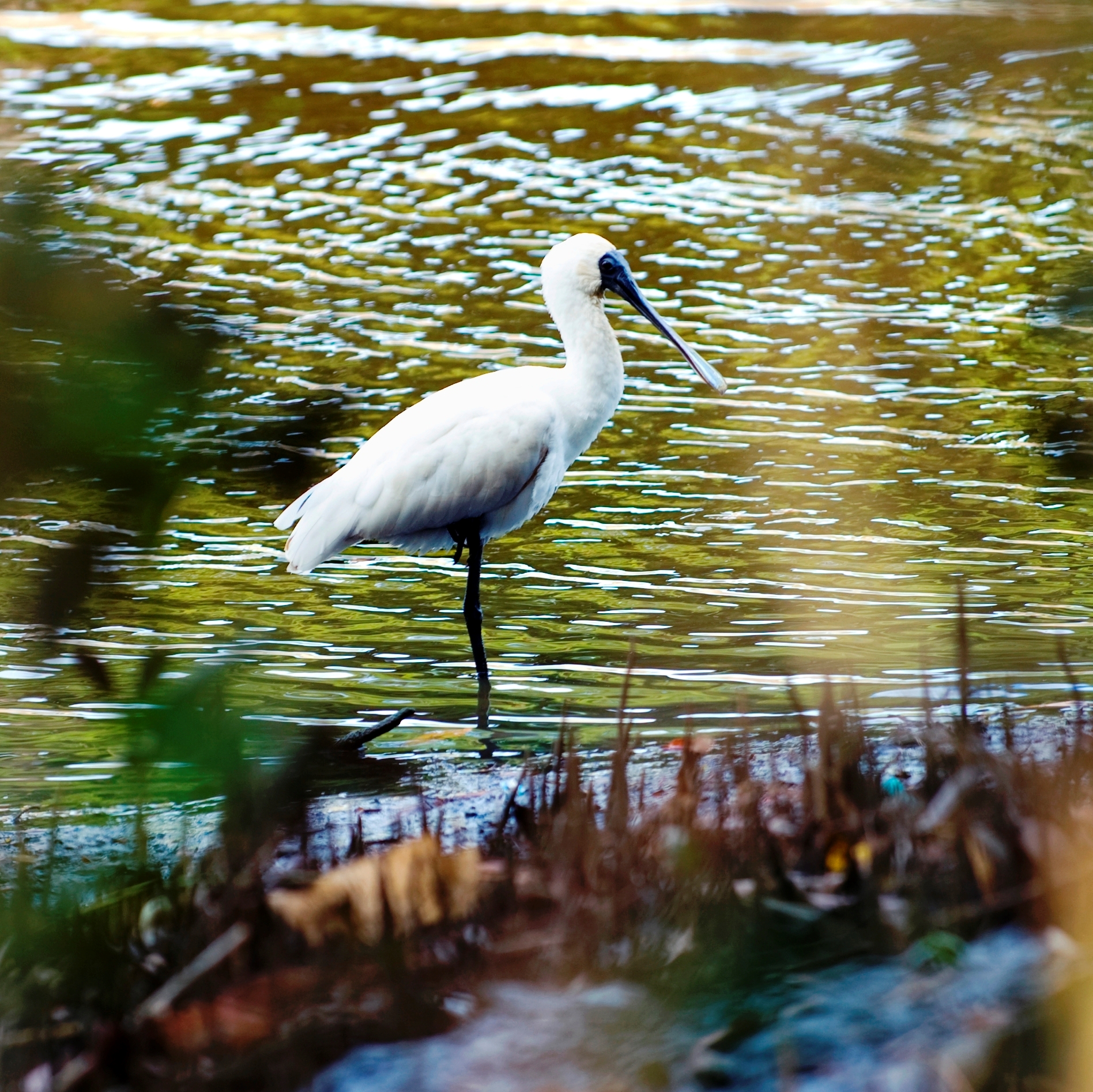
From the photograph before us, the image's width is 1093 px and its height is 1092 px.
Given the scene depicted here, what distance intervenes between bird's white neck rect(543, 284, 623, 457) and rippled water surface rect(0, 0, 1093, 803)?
2.79 ft

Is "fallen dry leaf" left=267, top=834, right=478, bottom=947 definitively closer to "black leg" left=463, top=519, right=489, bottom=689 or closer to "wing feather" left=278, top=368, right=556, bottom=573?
"black leg" left=463, top=519, right=489, bottom=689

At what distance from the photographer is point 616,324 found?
12.4 m

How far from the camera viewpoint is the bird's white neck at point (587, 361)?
7.22 metres

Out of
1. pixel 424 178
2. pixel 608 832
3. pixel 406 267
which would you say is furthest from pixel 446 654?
pixel 424 178

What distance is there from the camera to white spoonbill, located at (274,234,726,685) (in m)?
6.88

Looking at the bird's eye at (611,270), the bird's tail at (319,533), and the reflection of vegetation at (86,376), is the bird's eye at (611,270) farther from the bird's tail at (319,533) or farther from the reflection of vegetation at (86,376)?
the reflection of vegetation at (86,376)

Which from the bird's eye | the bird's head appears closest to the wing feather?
the bird's head

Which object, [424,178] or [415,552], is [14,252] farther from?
→ [424,178]

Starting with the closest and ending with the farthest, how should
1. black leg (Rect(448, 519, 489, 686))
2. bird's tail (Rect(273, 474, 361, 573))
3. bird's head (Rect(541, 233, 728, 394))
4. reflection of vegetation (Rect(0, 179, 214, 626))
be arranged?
reflection of vegetation (Rect(0, 179, 214, 626)) → black leg (Rect(448, 519, 489, 686)) → bird's tail (Rect(273, 474, 361, 573)) → bird's head (Rect(541, 233, 728, 394))

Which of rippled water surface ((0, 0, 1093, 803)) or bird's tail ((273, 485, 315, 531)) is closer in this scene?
rippled water surface ((0, 0, 1093, 803))

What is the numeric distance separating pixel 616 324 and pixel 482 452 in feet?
18.7

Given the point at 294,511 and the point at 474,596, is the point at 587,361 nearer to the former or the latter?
the point at 474,596

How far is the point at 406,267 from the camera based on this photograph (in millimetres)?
13562

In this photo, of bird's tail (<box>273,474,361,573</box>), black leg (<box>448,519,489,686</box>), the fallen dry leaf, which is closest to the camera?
the fallen dry leaf
